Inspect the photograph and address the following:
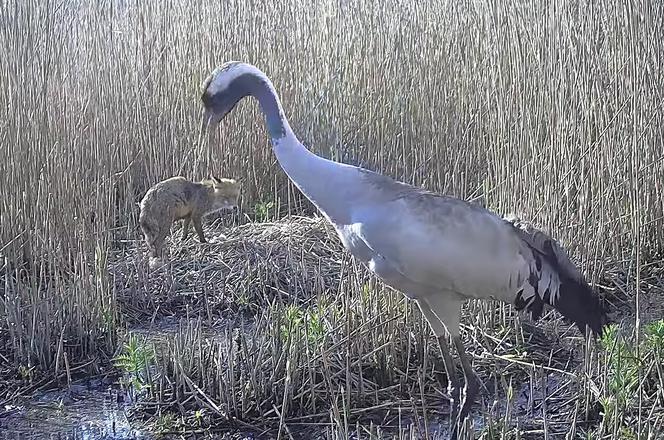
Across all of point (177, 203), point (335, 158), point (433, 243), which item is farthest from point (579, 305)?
point (335, 158)

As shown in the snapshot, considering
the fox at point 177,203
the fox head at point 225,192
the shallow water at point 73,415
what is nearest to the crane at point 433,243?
the shallow water at point 73,415

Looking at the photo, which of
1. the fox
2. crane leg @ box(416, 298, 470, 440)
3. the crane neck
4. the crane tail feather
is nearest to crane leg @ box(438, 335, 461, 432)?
crane leg @ box(416, 298, 470, 440)

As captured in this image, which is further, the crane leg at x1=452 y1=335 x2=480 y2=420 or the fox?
the fox

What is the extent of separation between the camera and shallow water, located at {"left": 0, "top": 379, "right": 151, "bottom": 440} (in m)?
2.94

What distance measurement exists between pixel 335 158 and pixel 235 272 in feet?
3.40

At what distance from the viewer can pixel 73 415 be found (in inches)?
121

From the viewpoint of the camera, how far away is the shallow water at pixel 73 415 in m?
2.94

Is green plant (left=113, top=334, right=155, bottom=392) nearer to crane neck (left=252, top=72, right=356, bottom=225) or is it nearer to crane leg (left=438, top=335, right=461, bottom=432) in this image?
crane neck (left=252, top=72, right=356, bottom=225)

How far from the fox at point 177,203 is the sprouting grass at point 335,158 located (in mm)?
190

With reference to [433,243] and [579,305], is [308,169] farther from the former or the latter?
[579,305]

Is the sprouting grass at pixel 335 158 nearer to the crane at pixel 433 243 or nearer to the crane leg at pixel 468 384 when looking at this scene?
the crane leg at pixel 468 384

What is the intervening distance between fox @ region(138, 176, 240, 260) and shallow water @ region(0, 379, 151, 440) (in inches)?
46.6

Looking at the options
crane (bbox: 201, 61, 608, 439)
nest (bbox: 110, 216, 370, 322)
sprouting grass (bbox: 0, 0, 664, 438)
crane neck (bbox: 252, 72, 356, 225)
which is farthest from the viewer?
nest (bbox: 110, 216, 370, 322)

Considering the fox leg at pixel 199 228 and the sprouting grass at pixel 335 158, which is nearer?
the sprouting grass at pixel 335 158
